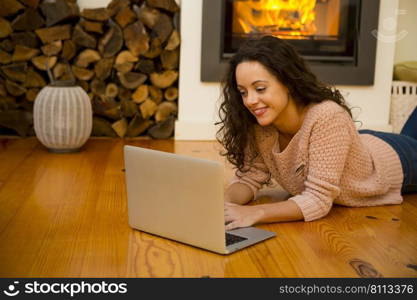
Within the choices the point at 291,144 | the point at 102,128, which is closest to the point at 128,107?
the point at 102,128

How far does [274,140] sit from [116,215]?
1.86ft

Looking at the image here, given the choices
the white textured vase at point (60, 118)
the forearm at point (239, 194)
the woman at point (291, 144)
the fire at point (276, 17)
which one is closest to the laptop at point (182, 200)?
the woman at point (291, 144)

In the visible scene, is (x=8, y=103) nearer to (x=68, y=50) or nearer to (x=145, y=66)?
(x=68, y=50)

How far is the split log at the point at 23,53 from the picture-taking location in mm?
3322

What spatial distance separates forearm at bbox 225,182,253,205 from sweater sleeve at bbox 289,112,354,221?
0.79 ft

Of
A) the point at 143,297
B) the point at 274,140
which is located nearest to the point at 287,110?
the point at 274,140

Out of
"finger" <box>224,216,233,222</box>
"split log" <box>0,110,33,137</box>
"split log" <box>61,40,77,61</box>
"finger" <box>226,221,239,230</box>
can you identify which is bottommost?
"finger" <box>226,221,239,230</box>

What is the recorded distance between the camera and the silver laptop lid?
158 cm

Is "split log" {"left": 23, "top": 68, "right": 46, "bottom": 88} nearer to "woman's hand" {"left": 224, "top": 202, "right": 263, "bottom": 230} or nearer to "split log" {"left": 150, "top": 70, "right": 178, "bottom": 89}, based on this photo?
"split log" {"left": 150, "top": 70, "right": 178, "bottom": 89}

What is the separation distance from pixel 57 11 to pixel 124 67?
1.47ft

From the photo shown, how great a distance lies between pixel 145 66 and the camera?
3.45 metres

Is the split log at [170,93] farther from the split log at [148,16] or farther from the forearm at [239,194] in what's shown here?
the forearm at [239,194]

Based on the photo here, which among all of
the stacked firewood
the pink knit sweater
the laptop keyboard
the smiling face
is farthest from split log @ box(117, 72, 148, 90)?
the laptop keyboard

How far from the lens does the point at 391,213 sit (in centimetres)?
216
